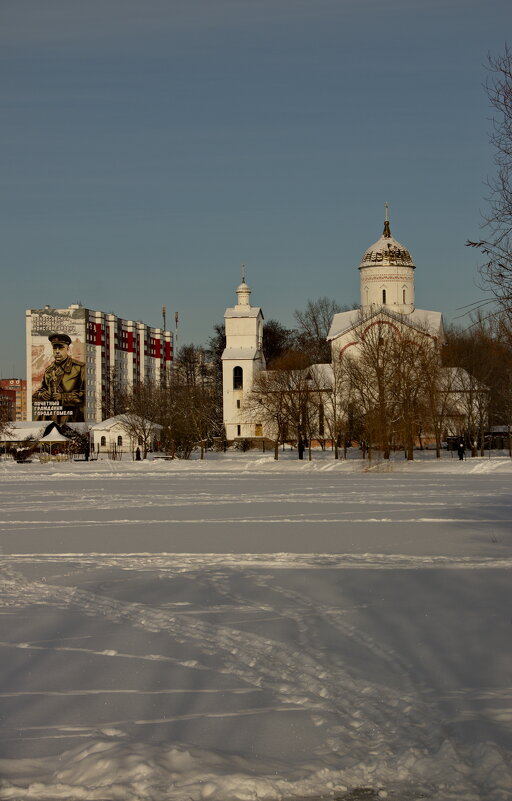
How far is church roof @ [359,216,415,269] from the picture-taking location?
82.2m

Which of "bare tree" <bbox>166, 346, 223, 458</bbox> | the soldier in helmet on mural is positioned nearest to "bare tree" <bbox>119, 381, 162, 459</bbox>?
"bare tree" <bbox>166, 346, 223, 458</bbox>

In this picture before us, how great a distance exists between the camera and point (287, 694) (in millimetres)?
7082

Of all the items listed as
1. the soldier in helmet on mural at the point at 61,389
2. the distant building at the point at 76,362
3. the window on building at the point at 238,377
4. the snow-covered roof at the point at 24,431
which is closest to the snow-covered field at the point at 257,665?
the window on building at the point at 238,377

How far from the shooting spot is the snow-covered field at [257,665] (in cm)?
570

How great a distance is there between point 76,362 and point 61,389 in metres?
5.43

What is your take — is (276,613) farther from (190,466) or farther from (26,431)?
(26,431)

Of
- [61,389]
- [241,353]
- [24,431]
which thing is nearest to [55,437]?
[241,353]

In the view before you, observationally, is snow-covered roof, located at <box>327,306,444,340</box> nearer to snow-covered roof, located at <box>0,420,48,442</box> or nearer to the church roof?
the church roof

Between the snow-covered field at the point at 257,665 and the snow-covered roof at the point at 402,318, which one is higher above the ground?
the snow-covered roof at the point at 402,318

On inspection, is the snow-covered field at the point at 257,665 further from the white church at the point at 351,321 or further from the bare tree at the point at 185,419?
the white church at the point at 351,321

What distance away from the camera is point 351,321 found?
8138cm

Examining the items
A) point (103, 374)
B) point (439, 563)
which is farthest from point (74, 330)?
point (439, 563)

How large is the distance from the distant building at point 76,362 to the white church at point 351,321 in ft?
121

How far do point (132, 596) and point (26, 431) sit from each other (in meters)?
88.9
